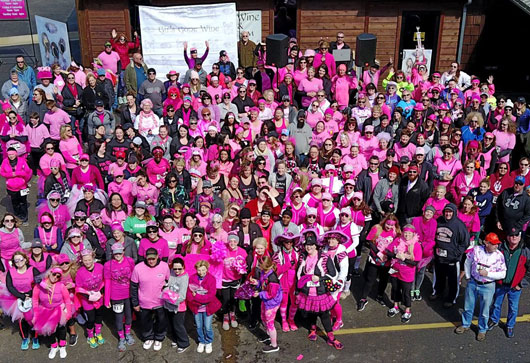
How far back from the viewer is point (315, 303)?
7.92 meters

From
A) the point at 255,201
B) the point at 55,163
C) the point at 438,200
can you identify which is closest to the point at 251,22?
the point at 55,163

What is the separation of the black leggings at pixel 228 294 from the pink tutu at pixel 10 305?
2740mm

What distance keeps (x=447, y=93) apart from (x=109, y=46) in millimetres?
8694

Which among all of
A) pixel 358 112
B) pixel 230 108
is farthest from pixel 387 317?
pixel 230 108

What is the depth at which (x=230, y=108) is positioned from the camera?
12578 millimetres

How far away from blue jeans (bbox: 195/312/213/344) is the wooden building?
10.8m

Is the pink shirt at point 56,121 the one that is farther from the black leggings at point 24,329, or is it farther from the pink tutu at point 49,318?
the pink tutu at point 49,318

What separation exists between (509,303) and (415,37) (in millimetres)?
10461

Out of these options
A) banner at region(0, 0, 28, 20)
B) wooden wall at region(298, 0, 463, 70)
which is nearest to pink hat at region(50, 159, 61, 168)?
wooden wall at region(298, 0, 463, 70)

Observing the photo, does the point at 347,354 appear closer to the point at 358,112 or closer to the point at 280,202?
the point at 280,202

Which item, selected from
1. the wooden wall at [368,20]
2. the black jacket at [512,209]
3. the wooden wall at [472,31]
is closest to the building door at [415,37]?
the wooden wall at [368,20]

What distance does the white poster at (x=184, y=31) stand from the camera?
1563cm

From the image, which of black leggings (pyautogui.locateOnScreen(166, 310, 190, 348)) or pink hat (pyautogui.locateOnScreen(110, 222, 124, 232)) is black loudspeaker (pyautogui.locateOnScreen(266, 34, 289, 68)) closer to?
pink hat (pyautogui.locateOnScreen(110, 222, 124, 232))

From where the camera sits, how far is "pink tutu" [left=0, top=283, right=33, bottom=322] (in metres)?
7.99
